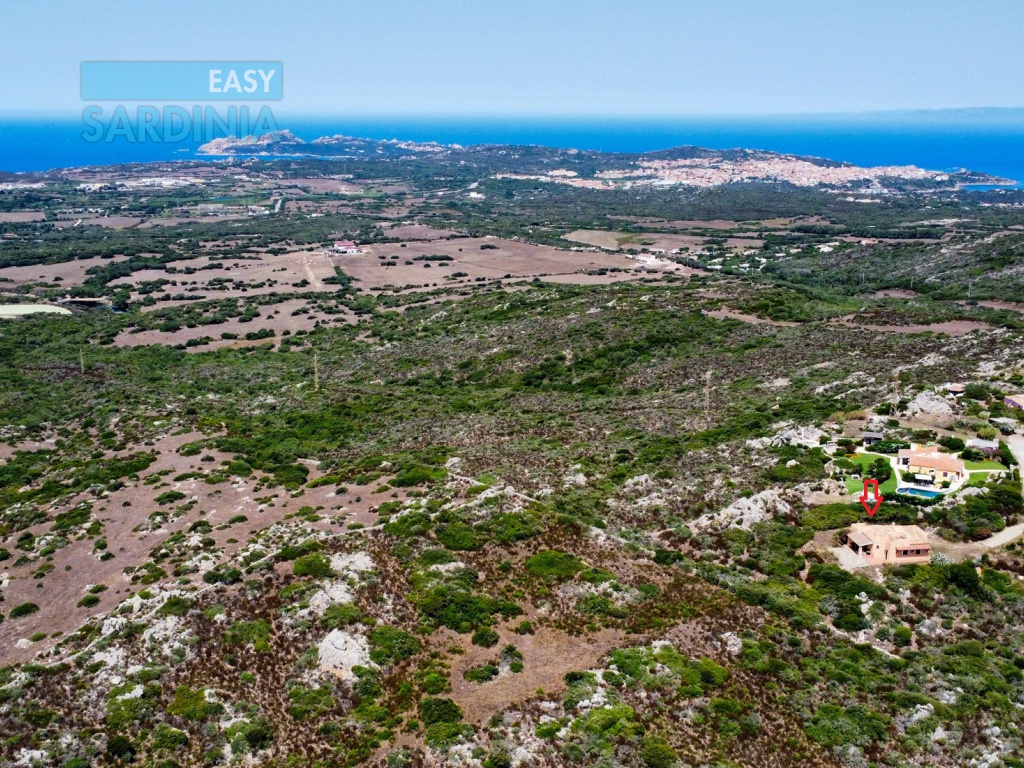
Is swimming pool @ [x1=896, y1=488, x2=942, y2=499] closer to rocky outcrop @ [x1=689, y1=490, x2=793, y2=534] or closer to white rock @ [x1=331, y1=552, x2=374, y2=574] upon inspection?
rocky outcrop @ [x1=689, y1=490, x2=793, y2=534]

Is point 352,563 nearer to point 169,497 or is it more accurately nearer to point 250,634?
point 250,634

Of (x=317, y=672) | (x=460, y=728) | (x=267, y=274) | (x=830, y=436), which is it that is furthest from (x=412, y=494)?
(x=267, y=274)

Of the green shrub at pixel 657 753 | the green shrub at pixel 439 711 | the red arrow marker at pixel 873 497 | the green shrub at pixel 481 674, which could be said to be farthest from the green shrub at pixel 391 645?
the red arrow marker at pixel 873 497

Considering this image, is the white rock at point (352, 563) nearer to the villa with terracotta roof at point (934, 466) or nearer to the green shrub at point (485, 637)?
the green shrub at point (485, 637)

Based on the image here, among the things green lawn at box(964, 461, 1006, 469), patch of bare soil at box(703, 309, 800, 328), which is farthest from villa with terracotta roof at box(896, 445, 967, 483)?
patch of bare soil at box(703, 309, 800, 328)

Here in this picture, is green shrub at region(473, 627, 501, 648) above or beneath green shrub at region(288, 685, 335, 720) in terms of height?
above

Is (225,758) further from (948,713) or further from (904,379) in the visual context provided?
(904,379)

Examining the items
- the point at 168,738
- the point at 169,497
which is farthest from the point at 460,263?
the point at 168,738
